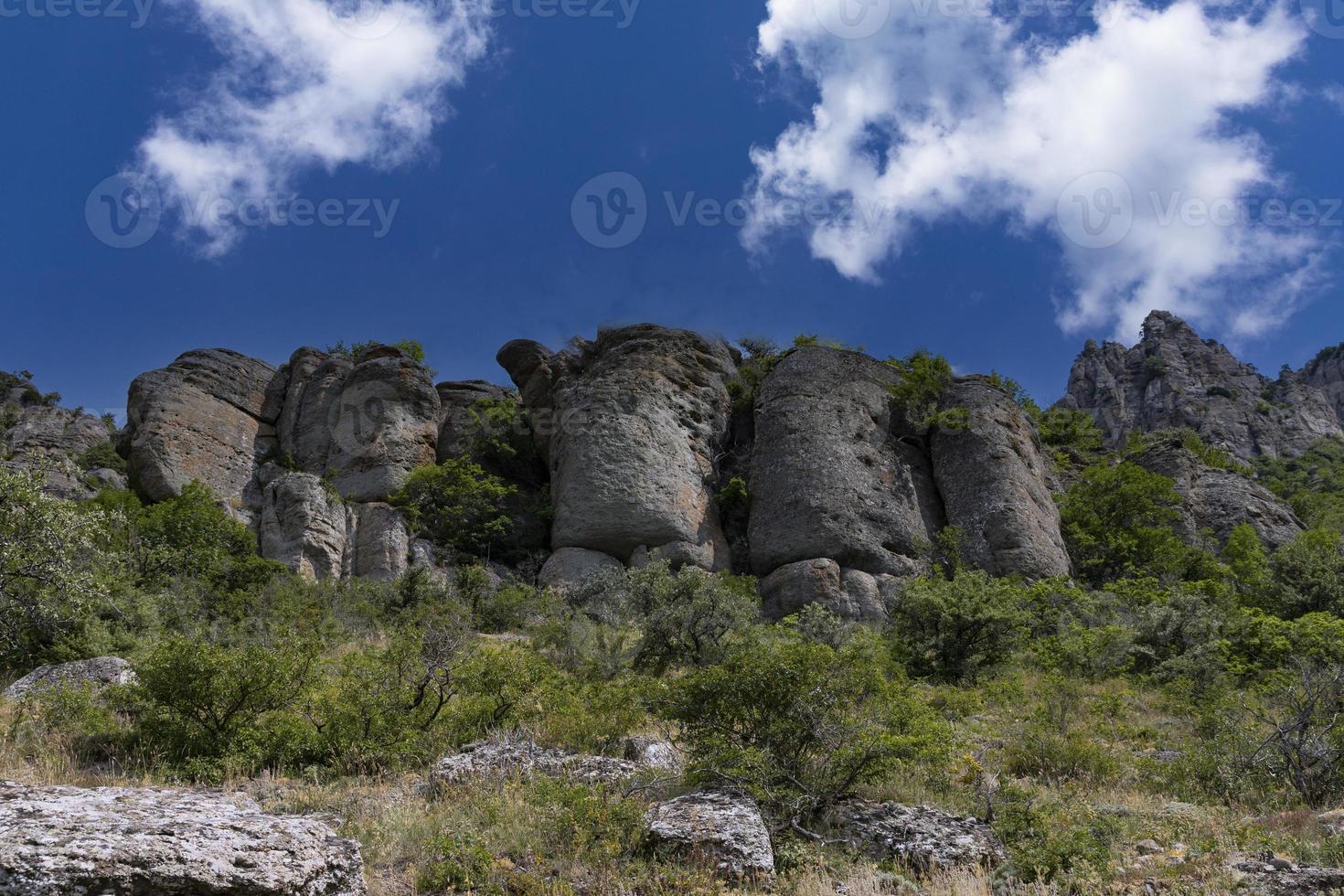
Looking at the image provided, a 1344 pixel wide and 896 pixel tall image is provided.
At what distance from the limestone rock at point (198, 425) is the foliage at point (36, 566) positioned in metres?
18.2

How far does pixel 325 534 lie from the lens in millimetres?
27594

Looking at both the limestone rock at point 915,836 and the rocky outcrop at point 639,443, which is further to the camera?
the rocky outcrop at point 639,443

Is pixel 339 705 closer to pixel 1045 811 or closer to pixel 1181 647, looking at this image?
pixel 1045 811

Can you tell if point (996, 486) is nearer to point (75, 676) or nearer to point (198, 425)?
point (75, 676)

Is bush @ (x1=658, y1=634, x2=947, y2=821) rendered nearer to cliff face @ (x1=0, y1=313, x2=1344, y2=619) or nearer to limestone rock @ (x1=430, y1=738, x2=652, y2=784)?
limestone rock @ (x1=430, y1=738, x2=652, y2=784)

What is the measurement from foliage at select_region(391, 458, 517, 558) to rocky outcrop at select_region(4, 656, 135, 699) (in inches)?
725

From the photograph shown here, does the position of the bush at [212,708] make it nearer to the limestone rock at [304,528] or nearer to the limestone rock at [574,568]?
the limestone rock at [574,568]

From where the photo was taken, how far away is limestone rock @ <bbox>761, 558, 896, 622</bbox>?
25.9 m

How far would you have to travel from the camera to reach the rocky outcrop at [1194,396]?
87.2 metres

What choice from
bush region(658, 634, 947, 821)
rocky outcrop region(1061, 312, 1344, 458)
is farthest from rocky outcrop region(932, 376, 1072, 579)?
rocky outcrop region(1061, 312, 1344, 458)

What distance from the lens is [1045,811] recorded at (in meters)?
7.67

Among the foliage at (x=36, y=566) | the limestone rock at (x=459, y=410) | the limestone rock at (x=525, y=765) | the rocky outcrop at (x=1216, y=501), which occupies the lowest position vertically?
the limestone rock at (x=525, y=765)

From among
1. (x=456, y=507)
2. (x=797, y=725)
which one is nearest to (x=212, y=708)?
(x=797, y=725)

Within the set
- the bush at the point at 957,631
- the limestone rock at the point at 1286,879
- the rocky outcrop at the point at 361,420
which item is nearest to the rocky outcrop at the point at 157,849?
the limestone rock at the point at 1286,879
